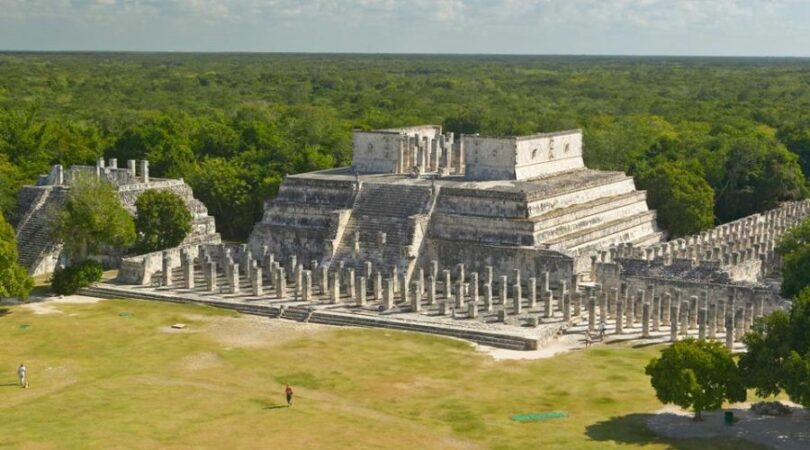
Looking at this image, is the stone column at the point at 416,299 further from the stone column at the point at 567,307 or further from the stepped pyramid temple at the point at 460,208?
the stone column at the point at 567,307

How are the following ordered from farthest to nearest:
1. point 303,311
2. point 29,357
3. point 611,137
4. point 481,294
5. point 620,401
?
point 611,137 → point 481,294 → point 303,311 → point 29,357 → point 620,401

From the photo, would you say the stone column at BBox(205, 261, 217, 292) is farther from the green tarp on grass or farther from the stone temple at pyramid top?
the green tarp on grass

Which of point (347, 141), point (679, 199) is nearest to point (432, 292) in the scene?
point (679, 199)

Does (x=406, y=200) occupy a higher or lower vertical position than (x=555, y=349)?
higher

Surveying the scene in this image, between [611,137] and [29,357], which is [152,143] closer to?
[611,137]

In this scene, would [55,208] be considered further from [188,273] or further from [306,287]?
[306,287]

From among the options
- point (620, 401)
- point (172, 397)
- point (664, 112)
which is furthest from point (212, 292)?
point (664, 112)
